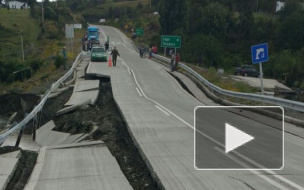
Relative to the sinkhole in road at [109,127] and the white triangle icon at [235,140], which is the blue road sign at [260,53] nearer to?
the white triangle icon at [235,140]

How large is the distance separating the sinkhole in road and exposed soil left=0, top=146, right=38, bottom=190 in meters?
2.21

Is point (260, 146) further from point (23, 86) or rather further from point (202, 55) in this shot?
point (202, 55)

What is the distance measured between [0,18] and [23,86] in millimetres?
74943

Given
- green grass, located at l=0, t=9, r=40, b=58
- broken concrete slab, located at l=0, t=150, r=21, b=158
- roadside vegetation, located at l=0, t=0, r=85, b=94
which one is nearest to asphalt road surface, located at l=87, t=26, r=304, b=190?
broken concrete slab, located at l=0, t=150, r=21, b=158

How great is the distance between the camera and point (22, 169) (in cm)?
950

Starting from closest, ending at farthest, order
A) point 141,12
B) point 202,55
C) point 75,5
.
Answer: point 202,55, point 141,12, point 75,5

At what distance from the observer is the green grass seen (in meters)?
74.7

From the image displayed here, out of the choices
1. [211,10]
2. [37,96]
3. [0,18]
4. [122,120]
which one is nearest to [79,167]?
[122,120]

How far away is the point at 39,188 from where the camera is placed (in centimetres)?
806

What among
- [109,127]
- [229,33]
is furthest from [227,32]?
[109,127]

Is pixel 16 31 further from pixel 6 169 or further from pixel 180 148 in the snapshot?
pixel 6 169

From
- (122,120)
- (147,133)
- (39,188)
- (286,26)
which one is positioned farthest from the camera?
(286,26)

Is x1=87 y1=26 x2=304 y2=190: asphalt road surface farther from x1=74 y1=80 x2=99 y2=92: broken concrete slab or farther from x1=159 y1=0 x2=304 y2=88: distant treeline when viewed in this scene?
x1=159 y1=0 x2=304 y2=88: distant treeline
